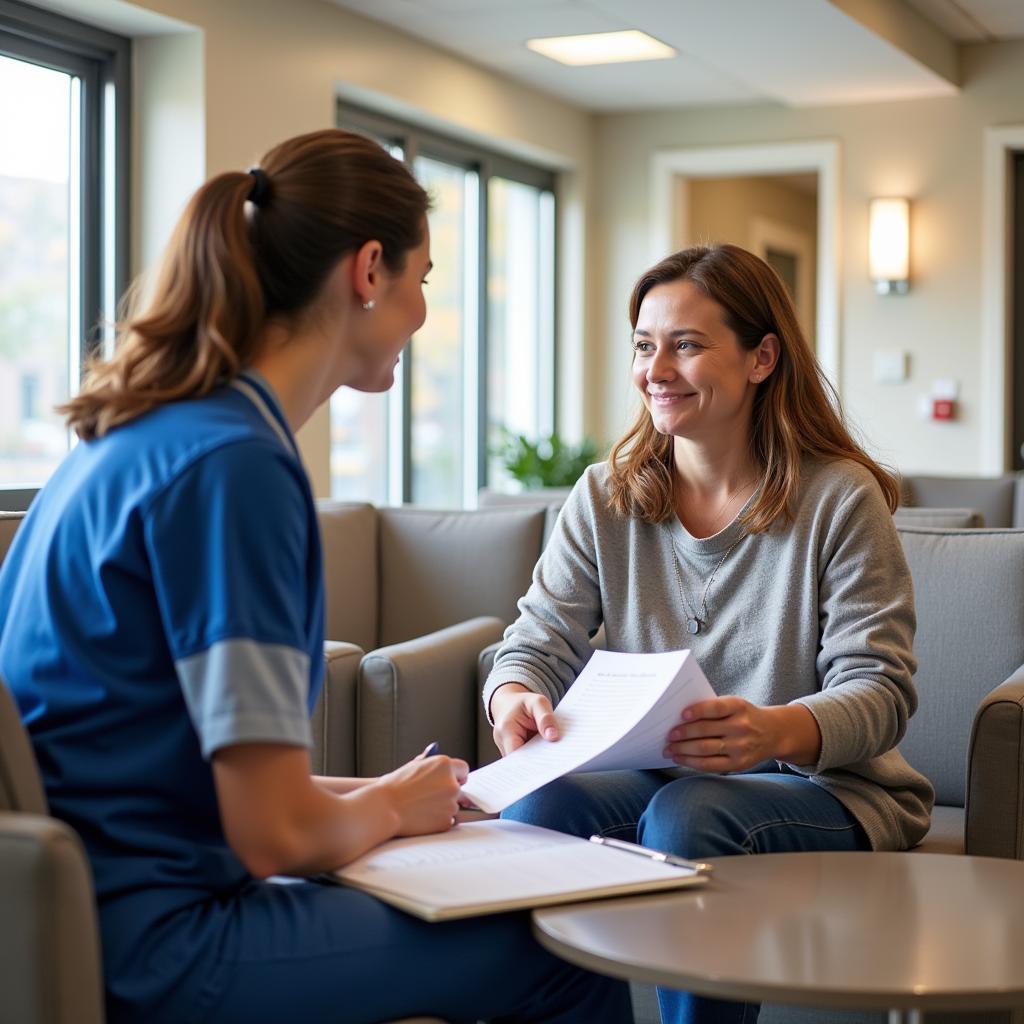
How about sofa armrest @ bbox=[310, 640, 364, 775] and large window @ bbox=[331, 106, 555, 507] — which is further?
large window @ bbox=[331, 106, 555, 507]

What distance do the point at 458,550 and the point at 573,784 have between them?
5.29 feet

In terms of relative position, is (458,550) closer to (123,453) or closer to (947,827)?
(947,827)

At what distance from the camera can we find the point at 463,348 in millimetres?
6184

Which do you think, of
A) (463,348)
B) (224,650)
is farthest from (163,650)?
(463,348)

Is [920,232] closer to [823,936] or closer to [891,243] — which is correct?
[891,243]

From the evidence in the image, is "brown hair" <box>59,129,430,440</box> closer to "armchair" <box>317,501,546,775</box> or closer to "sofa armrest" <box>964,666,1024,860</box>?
"sofa armrest" <box>964,666,1024,860</box>

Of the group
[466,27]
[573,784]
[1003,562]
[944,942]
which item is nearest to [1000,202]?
[466,27]

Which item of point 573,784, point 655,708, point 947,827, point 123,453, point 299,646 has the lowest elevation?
point 947,827

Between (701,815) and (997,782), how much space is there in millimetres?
507

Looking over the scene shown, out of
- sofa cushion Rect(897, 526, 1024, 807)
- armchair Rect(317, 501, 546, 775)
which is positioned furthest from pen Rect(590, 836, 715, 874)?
armchair Rect(317, 501, 546, 775)

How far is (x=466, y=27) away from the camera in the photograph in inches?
204

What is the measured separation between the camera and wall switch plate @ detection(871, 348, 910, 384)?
619 centimetres

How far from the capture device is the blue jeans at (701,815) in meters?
1.66

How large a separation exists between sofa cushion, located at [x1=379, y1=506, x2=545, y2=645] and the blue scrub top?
2119mm
